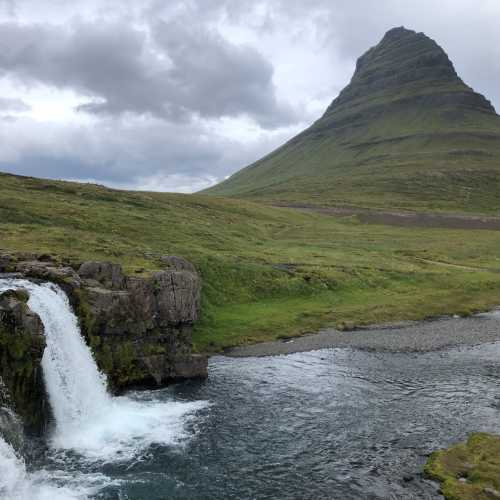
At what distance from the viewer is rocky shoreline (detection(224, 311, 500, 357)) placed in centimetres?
5975

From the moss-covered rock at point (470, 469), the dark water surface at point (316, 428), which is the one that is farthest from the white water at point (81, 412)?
the moss-covered rock at point (470, 469)

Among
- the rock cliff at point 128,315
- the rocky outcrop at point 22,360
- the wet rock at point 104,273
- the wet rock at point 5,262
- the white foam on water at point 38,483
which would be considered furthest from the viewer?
the wet rock at point 104,273

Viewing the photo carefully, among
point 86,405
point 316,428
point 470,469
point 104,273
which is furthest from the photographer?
point 104,273

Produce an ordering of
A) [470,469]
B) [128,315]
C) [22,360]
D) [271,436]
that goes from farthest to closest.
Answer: [128,315]
[271,436]
[22,360]
[470,469]

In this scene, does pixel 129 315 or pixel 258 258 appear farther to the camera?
pixel 258 258

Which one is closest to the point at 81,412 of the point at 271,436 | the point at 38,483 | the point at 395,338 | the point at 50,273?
the point at 38,483

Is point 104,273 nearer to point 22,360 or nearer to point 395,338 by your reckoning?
point 22,360

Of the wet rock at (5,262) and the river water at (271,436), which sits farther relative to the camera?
the wet rock at (5,262)

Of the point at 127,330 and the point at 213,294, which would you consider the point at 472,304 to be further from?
the point at 127,330

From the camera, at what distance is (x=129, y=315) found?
1865 inches

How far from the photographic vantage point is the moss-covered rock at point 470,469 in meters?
28.2

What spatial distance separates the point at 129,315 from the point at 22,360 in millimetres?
14059

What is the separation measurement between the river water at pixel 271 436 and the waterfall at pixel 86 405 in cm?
16

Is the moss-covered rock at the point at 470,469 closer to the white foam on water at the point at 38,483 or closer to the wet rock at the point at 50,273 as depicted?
the white foam on water at the point at 38,483
